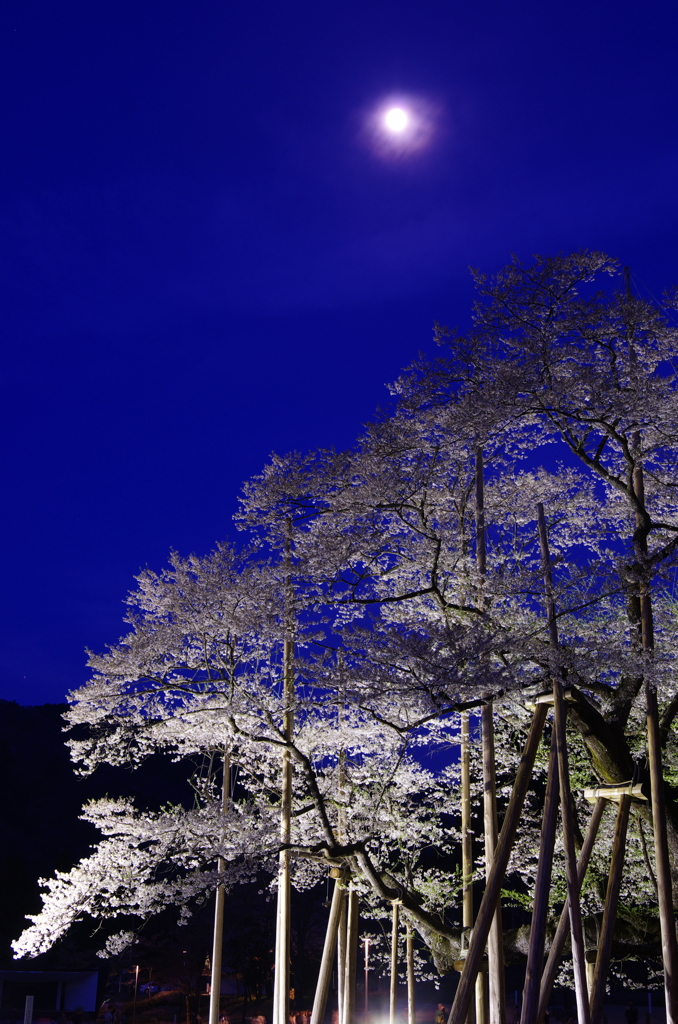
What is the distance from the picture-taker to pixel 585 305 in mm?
9695

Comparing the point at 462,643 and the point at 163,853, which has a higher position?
the point at 462,643

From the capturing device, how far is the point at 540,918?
843 centimetres

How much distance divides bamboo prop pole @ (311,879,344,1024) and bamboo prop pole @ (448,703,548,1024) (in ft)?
11.3

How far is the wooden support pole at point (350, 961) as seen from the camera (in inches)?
481

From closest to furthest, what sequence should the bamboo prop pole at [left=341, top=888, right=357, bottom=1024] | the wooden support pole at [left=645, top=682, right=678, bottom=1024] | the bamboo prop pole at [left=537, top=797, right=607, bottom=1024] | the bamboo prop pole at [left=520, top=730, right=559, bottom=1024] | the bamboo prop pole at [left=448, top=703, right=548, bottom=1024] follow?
the bamboo prop pole at [left=520, top=730, right=559, bottom=1024]
the wooden support pole at [left=645, top=682, right=678, bottom=1024]
the bamboo prop pole at [left=448, top=703, right=548, bottom=1024]
the bamboo prop pole at [left=537, top=797, right=607, bottom=1024]
the bamboo prop pole at [left=341, top=888, right=357, bottom=1024]

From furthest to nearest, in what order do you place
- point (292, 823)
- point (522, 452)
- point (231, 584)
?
point (292, 823)
point (522, 452)
point (231, 584)

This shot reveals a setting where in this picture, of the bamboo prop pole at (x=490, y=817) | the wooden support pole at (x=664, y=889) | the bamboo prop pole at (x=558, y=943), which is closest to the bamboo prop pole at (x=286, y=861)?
the bamboo prop pole at (x=490, y=817)

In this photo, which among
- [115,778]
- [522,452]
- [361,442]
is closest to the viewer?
[361,442]

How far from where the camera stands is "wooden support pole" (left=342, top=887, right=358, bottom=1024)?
1221cm

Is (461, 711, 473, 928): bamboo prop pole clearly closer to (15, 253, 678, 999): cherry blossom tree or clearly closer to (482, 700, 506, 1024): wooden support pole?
(15, 253, 678, 999): cherry blossom tree

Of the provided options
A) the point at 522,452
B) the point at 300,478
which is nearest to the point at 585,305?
the point at 522,452

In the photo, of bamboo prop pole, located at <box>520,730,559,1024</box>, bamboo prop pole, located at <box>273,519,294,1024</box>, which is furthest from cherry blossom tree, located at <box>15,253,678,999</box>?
bamboo prop pole, located at <box>520,730,559,1024</box>

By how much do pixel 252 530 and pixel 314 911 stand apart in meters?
28.6

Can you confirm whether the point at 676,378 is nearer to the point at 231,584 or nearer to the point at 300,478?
the point at 300,478
